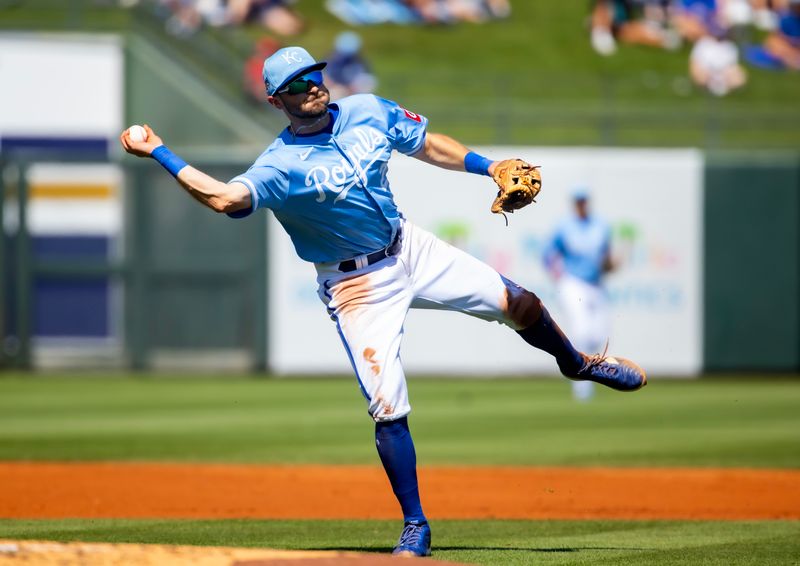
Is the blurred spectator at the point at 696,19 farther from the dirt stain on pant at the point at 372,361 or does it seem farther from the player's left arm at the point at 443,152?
the dirt stain on pant at the point at 372,361

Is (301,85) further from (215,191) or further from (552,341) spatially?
(552,341)

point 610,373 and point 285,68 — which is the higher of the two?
point 285,68

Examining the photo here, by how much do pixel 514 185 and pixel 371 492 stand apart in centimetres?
318

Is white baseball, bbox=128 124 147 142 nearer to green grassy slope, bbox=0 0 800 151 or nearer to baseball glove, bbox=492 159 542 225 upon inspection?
baseball glove, bbox=492 159 542 225

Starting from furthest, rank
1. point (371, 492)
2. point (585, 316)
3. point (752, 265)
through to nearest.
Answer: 1. point (752, 265)
2. point (585, 316)
3. point (371, 492)

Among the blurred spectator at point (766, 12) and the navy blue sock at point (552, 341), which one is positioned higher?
the blurred spectator at point (766, 12)

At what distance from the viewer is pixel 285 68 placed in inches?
225

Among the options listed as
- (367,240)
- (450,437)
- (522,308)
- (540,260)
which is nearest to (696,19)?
(540,260)

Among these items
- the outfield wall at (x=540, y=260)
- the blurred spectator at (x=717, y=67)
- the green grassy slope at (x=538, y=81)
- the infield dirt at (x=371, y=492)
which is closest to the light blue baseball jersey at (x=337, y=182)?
the infield dirt at (x=371, y=492)

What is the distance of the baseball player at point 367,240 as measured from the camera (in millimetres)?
5719

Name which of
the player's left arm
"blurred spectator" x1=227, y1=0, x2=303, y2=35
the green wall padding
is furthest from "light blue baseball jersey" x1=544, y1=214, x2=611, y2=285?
"blurred spectator" x1=227, y1=0, x2=303, y2=35

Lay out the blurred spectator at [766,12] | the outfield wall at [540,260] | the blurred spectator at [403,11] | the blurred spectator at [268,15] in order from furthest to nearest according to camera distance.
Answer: the blurred spectator at [403,11] < the blurred spectator at [268,15] < the blurred spectator at [766,12] < the outfield wall at [540,260]

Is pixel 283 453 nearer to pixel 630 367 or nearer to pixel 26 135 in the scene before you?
pixel 630 367

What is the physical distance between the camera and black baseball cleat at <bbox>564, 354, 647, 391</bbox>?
21.1 ft
